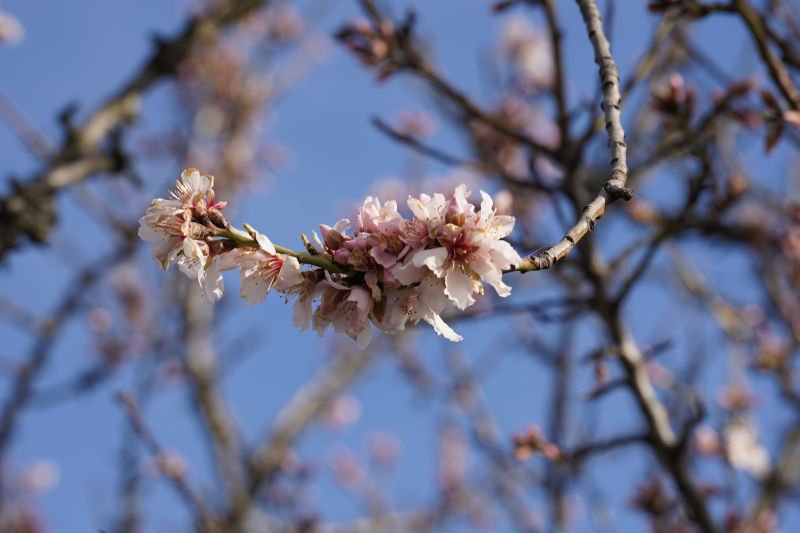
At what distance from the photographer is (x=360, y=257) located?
1.29 metres

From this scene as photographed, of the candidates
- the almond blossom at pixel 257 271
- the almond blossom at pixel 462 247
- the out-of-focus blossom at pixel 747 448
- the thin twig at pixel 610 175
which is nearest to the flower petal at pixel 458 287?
the almond blossom at pixel 462 247

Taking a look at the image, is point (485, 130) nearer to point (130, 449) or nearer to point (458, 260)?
point (130, 449)

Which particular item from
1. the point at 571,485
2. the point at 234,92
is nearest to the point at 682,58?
the point at 571,485

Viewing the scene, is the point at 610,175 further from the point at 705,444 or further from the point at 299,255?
the point at 705,444

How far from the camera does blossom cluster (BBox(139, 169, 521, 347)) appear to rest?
1.28 meters

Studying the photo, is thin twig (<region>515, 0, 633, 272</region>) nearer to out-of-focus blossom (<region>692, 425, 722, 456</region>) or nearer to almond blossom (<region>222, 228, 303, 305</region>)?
almond blossom (<region>222, 228, 303, 305</region>)

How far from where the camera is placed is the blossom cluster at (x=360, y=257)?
4.18 ft

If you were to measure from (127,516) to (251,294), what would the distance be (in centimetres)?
413

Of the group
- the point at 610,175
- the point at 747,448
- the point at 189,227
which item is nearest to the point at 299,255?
the point at 189,227

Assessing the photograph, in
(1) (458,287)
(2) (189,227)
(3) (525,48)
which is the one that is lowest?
(1) (458,287)

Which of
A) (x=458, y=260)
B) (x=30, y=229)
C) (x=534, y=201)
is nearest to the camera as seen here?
(x=458, y=260)

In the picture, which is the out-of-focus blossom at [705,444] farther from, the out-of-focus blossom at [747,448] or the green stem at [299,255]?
the green stem at [299,255]

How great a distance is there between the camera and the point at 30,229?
2.90 m

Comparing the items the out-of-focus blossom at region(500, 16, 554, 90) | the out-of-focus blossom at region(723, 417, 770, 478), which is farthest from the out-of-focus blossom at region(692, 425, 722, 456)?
the out-of-focus blossom at region(500, 16, 554, 90)
